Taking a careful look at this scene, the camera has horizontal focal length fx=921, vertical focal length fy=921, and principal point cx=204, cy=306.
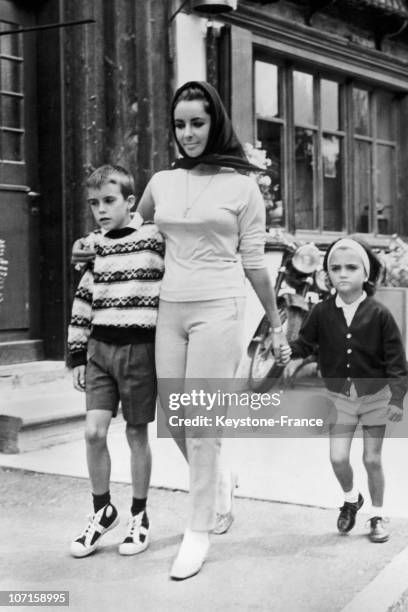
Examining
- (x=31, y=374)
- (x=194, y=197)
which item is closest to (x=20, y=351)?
(x=31, y=374)

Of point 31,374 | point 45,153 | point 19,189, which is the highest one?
point 45,153

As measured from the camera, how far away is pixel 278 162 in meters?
9.00

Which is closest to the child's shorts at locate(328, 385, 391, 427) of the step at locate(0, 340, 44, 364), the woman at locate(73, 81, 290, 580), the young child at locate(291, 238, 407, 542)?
the young child at locate(291, 238, 407, 542)

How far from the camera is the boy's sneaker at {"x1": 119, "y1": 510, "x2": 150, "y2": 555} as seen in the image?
3.60 meters

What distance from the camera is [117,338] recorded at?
360cm

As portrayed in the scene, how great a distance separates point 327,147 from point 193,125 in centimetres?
637

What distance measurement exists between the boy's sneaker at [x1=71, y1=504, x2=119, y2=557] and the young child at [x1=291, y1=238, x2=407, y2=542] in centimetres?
95

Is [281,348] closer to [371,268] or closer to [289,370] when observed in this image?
[371,268]

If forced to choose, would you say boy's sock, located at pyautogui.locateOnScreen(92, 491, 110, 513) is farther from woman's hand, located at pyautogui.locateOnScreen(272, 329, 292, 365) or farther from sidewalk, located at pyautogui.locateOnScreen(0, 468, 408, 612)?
woman's hand, located at pyautogui.locateOnScreen(272, 329, 292, 365)

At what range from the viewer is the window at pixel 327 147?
8.94 m

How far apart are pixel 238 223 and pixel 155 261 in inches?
13.9

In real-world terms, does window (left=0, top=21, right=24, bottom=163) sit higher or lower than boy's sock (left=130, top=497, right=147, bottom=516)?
higher

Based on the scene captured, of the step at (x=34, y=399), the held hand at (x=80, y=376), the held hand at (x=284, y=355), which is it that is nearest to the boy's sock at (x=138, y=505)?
the held hand at (x=80, y=376)

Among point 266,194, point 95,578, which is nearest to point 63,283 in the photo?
point 266,194
